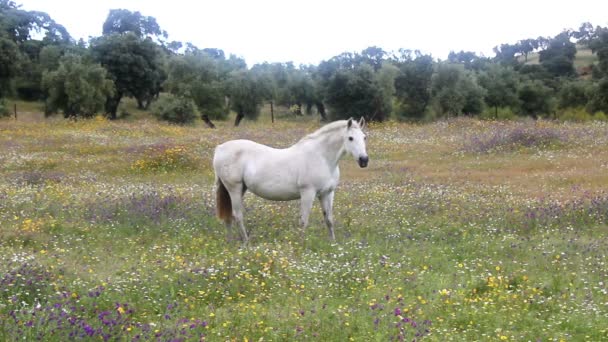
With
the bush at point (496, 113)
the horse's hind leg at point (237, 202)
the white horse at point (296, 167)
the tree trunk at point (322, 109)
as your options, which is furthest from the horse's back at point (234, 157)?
the tree trunk at point (322, 109)

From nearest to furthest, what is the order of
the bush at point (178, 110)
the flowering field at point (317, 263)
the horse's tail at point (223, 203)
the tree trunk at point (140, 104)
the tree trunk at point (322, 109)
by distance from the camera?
the flowering field at point (317, 263)
the horse's tail at point (223, 203)
the bush at point (178, 110)
the tree trunk at point (322, 109)
the tree trunk at point (140, 104)

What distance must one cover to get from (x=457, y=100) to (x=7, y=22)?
67194mm

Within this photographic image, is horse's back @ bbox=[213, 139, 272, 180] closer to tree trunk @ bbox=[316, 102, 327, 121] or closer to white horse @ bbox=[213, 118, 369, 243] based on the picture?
white horse @ bbox=[213, 118, 369, 243]

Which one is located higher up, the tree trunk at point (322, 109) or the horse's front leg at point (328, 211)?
the tree trunk at point (322, 109)

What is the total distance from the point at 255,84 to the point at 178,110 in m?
11.0

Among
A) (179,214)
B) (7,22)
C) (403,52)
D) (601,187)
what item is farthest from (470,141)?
(7,22)

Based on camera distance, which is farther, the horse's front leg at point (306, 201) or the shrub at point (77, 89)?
the shrub at point (77, 89)

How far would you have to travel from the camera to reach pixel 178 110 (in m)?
59.6

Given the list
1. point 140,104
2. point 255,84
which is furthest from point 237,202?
point 140,104

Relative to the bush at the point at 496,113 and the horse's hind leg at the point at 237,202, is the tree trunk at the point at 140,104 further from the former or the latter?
the horse's hind leg at the point at 237,202

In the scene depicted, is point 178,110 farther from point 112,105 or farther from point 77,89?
point 112,105

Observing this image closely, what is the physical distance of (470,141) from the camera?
33844 mm

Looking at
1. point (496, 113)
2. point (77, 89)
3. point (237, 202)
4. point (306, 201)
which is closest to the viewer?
point (306, 201)

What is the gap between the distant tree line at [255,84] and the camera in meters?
63.5
